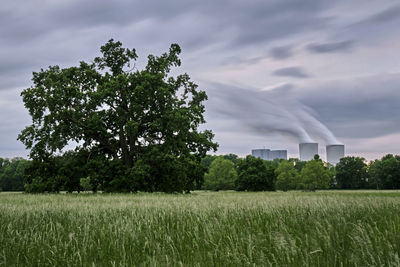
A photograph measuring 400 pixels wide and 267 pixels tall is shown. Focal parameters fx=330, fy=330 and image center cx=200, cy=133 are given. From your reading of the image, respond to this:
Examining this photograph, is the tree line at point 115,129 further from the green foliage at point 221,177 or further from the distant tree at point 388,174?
the distant tree at point 388,174

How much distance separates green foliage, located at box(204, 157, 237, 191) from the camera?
79019 mm

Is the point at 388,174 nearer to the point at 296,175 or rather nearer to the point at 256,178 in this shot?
the point at 296,175

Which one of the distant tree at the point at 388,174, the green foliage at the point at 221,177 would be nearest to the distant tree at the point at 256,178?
the green foliage at the point at 221,177

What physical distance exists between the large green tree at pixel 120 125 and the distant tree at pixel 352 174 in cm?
8165

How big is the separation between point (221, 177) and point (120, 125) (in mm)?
52993

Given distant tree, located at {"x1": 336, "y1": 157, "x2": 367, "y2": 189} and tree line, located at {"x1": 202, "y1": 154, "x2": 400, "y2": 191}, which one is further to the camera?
distant tree, located at {"x1": 336, "y1": 157, "x2": 367, "y2": 189}

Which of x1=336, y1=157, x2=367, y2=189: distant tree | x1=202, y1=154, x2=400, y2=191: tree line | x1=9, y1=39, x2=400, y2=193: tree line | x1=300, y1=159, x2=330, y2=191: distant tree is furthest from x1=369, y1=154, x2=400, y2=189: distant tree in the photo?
x1=9, y1=39, x2=400, y2=193: tree line

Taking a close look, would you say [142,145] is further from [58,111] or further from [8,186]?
[8,186]

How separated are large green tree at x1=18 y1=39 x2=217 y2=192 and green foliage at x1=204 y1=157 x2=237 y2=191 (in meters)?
→ 46.9

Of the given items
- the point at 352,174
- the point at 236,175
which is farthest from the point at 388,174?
the point at 236,175

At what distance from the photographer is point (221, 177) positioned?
3140 inches

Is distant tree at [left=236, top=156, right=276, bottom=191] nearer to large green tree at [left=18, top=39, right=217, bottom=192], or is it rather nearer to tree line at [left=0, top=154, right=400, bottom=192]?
tree line at [left=0, top=154, right=400, bottom=192]

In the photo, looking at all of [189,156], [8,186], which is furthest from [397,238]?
[8,186]

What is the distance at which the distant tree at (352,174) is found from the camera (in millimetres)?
100875
